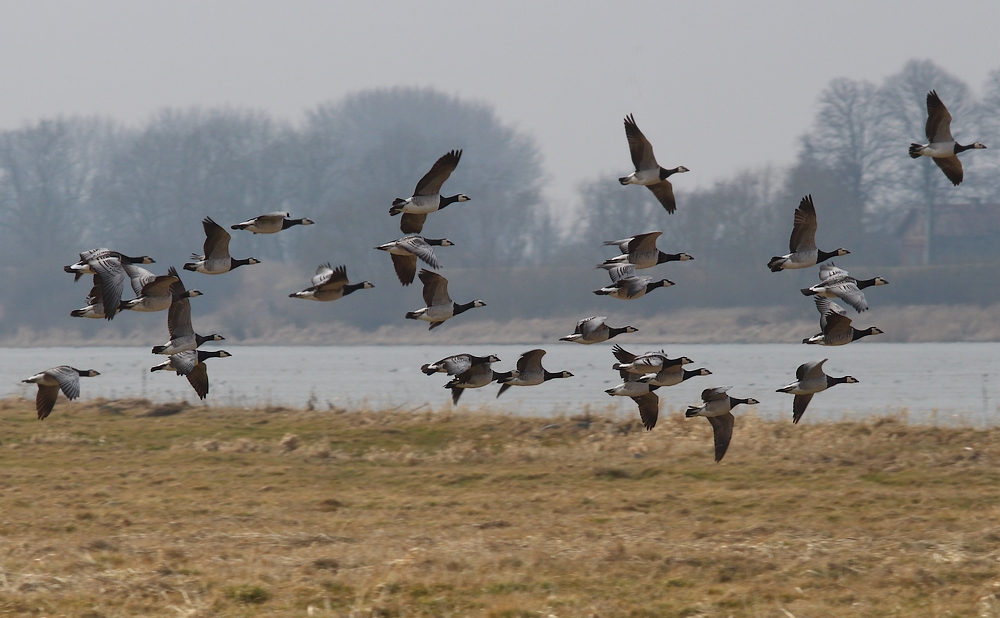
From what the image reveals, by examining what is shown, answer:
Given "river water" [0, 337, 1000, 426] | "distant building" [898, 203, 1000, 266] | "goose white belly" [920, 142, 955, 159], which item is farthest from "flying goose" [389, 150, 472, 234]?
"distant building" [898, 203, 1000, 266]

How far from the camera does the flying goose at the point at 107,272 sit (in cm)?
868

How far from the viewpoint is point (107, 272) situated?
29.3 ft

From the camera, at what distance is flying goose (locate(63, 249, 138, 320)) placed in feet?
28.5

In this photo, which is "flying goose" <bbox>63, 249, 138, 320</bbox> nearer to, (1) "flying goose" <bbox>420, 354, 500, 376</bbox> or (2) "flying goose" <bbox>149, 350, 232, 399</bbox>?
(2) "flying goose" <bbox>149, 350, 232, 399</bbox>

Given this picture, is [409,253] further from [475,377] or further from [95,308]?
[95,308]

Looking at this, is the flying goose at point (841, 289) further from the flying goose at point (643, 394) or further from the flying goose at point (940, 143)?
the flying goose at point (643, 394)

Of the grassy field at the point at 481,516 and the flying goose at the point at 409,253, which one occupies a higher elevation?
the flying goose at the point at 409,253

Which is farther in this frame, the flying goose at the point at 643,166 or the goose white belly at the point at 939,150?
the flying goose at the point at 643,166

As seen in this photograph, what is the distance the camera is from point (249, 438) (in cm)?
2408

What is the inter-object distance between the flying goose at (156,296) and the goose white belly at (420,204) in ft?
5.78

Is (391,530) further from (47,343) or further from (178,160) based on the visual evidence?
(178,160)

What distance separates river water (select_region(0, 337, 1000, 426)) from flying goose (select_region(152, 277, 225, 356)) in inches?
646

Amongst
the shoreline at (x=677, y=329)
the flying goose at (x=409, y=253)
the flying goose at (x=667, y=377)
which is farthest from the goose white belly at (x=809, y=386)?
the shoreline at (x=677, y=329)

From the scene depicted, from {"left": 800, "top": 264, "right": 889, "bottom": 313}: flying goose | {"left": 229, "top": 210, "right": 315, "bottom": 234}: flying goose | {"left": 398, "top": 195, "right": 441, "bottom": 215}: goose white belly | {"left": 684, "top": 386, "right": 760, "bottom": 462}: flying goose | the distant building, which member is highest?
the distant building
